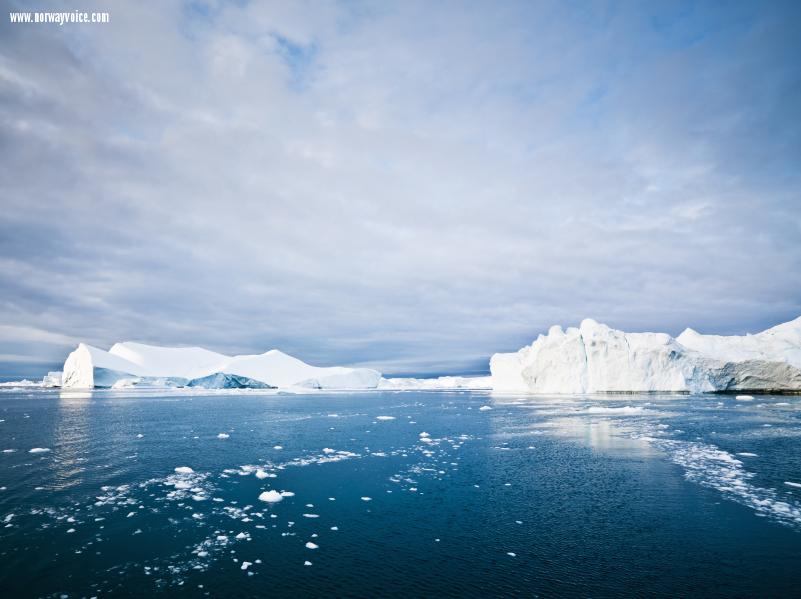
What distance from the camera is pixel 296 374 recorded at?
426ft

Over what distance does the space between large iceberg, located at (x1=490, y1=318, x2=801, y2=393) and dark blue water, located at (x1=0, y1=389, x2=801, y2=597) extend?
5053 cm

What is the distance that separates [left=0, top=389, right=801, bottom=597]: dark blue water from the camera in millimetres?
7910

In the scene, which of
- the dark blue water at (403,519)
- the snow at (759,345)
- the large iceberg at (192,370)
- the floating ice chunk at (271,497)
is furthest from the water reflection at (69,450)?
the snow at (759,345)

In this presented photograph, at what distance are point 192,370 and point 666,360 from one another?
113707 millimetres

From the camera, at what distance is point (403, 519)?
11.3 m

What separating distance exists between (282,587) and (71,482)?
36.8ft

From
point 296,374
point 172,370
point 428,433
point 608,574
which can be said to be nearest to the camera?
point 608,574

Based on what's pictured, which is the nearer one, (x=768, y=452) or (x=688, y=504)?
(x=688, y=504)

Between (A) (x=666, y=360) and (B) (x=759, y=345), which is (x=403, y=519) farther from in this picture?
(B) (x=759, y=345)

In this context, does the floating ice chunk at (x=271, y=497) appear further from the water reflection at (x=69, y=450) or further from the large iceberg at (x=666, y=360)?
the large iceberg at (x=666, y=360)

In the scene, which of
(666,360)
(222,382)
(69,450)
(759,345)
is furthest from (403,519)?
(222,382)

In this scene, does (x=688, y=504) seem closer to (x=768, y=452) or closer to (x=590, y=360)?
(x=768, y=452)

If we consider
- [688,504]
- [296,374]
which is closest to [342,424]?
[688,504]

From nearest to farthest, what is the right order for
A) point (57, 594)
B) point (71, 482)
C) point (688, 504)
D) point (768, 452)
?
point (57, 594), point (688, 504), point (71, 482), point (768, 452)
